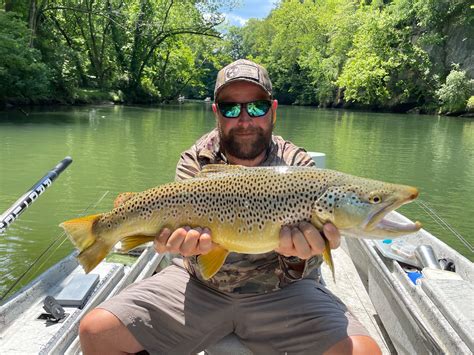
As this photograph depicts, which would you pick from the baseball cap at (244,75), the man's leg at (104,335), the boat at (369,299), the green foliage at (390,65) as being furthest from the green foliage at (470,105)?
the man's leg at (104,335)

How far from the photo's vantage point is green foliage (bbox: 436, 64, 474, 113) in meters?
37.4

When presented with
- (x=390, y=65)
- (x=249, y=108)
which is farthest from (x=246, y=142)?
(x=390, y=65)

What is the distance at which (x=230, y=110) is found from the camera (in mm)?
3436

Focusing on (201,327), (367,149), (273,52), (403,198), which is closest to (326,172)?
(403,198)

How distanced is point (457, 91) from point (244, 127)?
39.7 metres

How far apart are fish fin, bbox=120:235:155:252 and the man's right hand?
0.15m

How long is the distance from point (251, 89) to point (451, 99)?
3939 centimetres

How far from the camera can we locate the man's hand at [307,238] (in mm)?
2516

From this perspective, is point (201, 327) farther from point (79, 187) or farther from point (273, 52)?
point (273, 52)

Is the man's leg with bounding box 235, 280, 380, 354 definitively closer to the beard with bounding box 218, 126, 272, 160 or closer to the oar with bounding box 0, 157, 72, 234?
the beard with bounding box 218, 126, 272, 160

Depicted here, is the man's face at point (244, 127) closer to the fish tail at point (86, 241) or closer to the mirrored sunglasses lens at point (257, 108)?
the mirrored sunglasses lens at point (257, 108)

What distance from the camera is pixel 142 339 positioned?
278 cm

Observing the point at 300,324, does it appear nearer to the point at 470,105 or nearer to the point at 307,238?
the point at 307,238

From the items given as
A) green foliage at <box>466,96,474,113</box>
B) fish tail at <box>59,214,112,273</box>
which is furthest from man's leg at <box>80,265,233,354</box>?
green foliage at <box>466,96,474,113</box>
